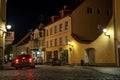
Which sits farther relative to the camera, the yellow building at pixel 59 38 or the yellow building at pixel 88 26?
the yellow building at pixel 59 38

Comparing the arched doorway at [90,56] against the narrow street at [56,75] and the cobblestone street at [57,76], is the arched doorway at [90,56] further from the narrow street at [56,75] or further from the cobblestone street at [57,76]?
the cobblestone street at [57,76]

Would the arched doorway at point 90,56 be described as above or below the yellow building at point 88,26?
below

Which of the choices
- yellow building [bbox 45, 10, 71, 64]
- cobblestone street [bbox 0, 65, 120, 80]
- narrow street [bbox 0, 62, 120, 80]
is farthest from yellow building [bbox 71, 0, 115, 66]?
cobblestone street [bbox 0, 65, 120, 80]

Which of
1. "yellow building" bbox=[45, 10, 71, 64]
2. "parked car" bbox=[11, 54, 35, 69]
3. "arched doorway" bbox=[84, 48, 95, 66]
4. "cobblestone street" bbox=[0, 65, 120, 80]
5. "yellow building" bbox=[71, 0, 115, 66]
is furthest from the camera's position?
"yellow building" bbox=[45, 10, 71, 64]

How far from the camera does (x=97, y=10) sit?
53.7 meters

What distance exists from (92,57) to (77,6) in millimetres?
11455

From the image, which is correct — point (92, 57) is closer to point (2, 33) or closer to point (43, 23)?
point (2, 33)

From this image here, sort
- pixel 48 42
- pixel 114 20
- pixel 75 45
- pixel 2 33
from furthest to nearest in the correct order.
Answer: pixel 48 42 < pixel 75 45 < pixel 114 20 < pixel 2 33

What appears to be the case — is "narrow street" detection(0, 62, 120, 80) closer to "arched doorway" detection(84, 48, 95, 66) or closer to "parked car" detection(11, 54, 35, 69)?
"parked car" detection(11, 54, 35, 69)

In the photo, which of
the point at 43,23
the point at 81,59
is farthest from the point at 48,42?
the point at 81,59

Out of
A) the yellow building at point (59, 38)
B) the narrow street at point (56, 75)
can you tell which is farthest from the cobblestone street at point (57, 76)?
→ the yellow building at point (59, 38)

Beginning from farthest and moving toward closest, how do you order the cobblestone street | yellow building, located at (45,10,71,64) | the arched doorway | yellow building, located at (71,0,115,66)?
yellow building, located at (45,10,71,64) → yellow building, located at (71,0,115,66) → the arched doorway → the cobblestone street

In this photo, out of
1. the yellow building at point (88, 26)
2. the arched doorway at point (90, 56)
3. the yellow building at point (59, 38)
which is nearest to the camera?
the arched doorway at point (90, 56)

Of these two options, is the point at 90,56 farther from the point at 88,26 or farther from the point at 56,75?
the point at 56,75
